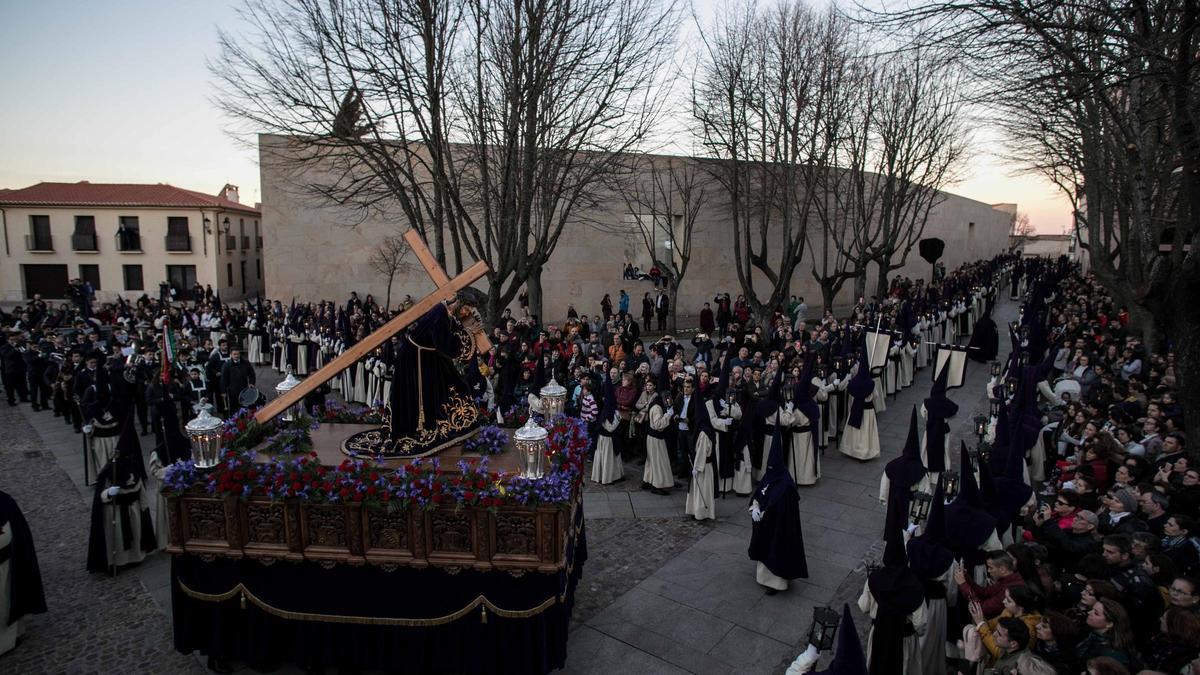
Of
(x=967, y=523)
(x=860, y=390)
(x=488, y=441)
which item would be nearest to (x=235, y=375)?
(x=488, y=441)

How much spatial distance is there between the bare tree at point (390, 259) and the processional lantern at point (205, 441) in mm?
21781

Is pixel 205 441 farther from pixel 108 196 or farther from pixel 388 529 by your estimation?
pixel 108 196

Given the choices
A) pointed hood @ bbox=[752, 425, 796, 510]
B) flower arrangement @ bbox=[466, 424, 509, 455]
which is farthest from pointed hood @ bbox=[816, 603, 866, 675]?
flower arrangement @ bbox=[466, 424, 509, 455]

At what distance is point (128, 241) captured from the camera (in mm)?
41500

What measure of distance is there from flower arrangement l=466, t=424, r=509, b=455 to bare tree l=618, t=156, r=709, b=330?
851 inches

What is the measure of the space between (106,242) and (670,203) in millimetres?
34920

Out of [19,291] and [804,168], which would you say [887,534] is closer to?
[804,168]

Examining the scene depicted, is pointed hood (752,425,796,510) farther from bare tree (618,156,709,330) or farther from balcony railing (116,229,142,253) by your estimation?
balcony railing (116,229,142,253)

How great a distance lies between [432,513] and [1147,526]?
7072 mm

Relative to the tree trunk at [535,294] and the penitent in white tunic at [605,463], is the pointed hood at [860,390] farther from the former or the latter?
the tree trunk at [535,294]

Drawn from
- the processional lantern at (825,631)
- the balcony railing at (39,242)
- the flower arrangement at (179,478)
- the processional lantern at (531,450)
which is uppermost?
the balcony railing at (39,242)

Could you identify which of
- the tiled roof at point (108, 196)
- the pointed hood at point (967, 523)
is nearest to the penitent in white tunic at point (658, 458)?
the pointed hood at point (967, 523)

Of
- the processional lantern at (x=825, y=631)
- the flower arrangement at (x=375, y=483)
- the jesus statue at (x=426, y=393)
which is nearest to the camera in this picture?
the processional lantern at (x=825, y=631)

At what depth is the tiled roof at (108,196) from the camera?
135 feet
